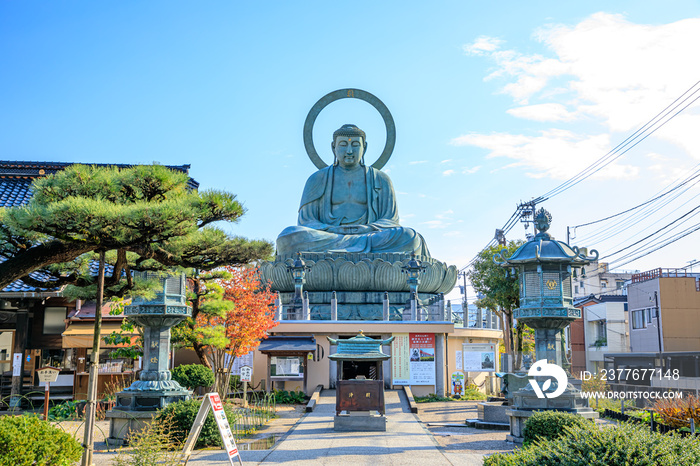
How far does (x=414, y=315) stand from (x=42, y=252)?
15.1 meters

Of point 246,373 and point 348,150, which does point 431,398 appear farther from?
point 348,150

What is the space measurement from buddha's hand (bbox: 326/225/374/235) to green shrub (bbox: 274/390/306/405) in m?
8.30

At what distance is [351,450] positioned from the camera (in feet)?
32.9

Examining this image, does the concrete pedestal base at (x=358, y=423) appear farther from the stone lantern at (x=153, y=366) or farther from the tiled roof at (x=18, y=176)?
the tiled roof at (x=18, y=176)

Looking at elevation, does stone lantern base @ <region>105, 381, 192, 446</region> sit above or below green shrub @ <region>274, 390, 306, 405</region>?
above

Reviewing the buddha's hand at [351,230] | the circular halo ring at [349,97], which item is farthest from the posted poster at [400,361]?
the circular halo ring at [349,97]

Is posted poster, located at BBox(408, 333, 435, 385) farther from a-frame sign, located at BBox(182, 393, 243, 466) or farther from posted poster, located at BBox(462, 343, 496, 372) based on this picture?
a-frame sign, located at BBox(182, 393, 243, 466)

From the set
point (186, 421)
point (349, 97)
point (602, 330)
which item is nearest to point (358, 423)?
point (186, 421)

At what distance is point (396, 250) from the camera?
2478 centimetres

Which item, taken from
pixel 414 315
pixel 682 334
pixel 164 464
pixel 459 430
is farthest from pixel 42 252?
pixel 682 334

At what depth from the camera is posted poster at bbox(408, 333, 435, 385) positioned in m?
19.6

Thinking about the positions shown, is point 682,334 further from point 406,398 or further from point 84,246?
point 84,246

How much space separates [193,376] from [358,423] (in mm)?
4725

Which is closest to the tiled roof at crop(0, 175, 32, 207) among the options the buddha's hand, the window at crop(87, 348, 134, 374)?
the window at crop(87, 348, 134, 374)
